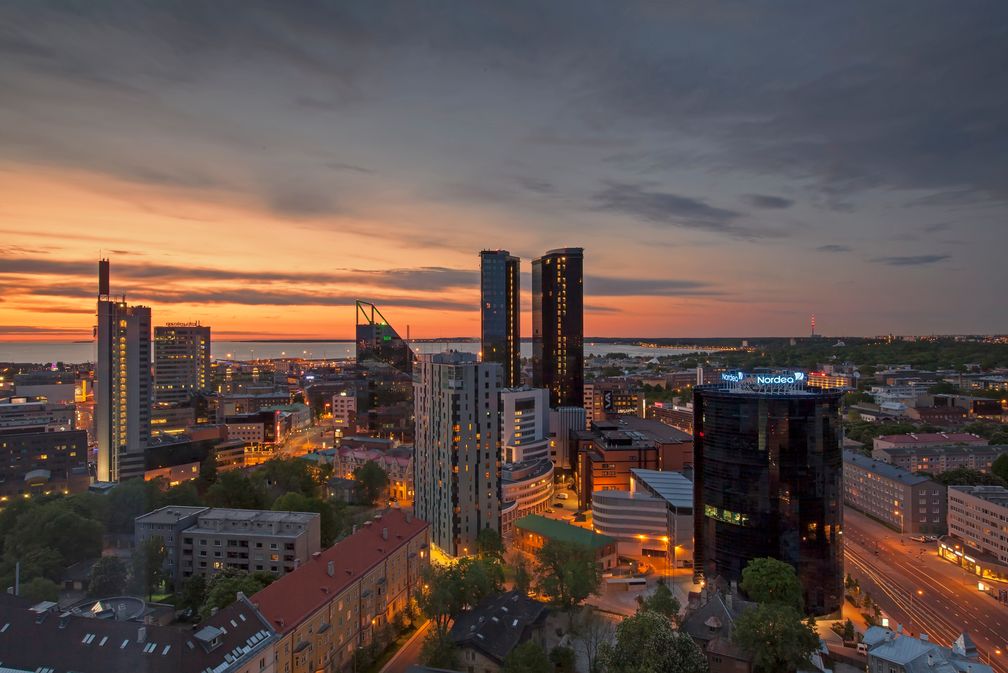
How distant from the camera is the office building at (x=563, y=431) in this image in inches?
1572

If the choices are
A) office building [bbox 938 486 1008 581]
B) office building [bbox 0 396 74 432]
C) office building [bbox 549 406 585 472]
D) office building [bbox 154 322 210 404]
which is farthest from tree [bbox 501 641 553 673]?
office building [bbox 154 322 210 404]

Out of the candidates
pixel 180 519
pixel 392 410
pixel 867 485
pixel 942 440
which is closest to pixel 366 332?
pixel 392 410

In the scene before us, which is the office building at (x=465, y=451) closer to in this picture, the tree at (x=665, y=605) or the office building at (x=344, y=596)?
the office building at (x=344, y=596)

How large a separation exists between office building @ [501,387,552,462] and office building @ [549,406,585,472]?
131cm

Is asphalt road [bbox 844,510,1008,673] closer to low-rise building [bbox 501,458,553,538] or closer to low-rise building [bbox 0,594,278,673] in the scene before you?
low-rise building [bbox 501,458,553,538]

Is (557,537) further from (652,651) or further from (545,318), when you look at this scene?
(545,318)

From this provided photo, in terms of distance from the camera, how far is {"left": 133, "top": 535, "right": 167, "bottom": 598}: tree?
17875mm

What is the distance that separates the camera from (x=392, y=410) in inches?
1876

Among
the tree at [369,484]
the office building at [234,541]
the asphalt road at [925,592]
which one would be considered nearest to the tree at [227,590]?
the office building at [234,541]

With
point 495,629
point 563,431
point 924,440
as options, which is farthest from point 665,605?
point 924,440

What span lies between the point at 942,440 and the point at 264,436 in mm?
45213

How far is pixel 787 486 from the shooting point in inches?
748

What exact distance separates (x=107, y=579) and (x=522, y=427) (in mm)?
24459

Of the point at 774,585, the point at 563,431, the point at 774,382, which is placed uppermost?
the point at 774,382
